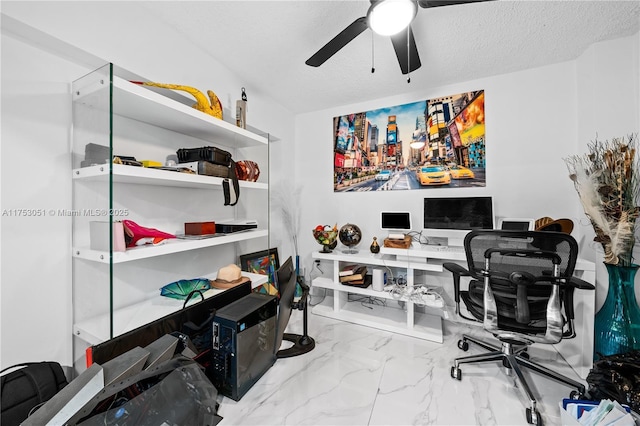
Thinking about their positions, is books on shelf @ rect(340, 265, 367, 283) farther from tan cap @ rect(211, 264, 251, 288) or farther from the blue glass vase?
the blue glass vase

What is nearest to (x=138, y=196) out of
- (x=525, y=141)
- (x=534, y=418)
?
(x=534, y=418)

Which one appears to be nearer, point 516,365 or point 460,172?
point 516,365

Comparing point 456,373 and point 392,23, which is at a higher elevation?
point 392,23

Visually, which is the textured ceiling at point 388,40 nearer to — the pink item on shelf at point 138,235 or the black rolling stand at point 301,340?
the pink item on shelf at point 138,235

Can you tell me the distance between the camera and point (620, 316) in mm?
1564

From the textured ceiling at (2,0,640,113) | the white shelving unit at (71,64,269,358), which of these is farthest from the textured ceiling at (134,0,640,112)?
the white shelving unit at (71,64,269,358)

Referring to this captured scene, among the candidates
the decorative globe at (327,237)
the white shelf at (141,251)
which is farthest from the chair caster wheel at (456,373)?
the white shelf at (141,251)

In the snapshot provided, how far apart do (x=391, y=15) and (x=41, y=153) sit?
1.91 meters

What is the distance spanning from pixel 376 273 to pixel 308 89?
2.03 metres

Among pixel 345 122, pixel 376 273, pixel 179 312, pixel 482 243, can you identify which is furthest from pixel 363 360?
pixel 345 122

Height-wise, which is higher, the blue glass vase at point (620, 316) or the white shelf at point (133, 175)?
the white shelf at point (133, 175)

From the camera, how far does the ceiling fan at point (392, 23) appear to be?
120 cm

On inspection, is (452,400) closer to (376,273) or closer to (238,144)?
(376,273)

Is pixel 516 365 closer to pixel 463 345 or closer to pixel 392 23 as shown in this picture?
pixel 463 345
